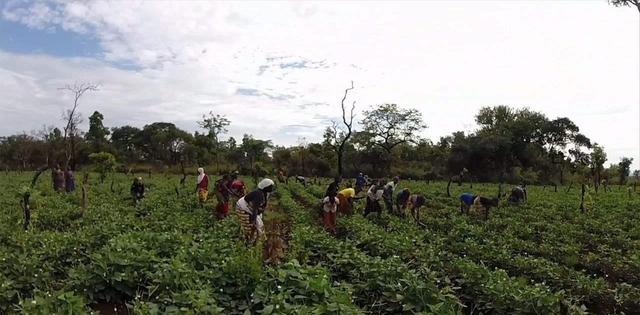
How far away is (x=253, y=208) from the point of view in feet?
32.1

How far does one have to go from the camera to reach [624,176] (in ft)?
161

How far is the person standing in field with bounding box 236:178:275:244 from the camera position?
32.0 feet

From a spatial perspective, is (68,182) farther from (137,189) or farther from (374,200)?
(374,200)

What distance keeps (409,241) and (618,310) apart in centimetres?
350

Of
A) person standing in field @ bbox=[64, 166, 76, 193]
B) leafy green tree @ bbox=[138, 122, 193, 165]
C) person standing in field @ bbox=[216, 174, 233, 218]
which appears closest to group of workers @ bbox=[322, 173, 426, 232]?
person standing in field @ bbox=[216, 174, 233, 218]

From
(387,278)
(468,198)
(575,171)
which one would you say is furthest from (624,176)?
(387,278)

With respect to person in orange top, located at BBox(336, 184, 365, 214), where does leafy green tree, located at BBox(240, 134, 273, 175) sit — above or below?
above

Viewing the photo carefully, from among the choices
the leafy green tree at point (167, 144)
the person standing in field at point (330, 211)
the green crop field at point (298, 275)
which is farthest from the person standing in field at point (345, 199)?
the leafy green tree at point (167, 144)

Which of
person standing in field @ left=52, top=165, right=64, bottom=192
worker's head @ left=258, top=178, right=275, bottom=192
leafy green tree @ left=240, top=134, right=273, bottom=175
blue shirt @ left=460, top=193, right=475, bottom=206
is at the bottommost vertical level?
person standing in field @ left=52, top=165, right=64, bottom=192

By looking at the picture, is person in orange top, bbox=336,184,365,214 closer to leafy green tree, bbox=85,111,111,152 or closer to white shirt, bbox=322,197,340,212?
white shirt, bbox=322,197,340,212

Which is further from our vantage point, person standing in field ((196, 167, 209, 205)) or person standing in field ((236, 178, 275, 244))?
person standing in field ((196, 167, 209, 205))

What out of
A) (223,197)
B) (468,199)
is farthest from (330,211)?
(468,199)

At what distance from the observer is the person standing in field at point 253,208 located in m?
9.74

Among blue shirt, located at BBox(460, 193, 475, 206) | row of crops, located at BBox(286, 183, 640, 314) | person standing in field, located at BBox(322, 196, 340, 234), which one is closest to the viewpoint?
row of crops, located at BBox(286, 183, 640, 314)
